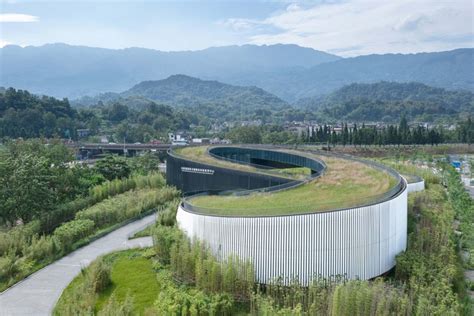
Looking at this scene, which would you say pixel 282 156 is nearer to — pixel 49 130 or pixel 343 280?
pixel 343 280

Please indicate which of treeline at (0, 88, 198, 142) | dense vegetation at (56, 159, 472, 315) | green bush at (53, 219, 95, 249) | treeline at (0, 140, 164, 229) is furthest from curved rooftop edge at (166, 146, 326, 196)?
treeline at (0, 88, 198, 142)

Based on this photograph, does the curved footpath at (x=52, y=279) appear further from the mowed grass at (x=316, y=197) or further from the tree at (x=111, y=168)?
the tree at (x=111, y=168)

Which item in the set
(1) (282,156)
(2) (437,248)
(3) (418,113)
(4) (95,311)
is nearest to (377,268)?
(2) (437,248)

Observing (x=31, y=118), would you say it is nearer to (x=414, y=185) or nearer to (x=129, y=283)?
(x=414, y=185)

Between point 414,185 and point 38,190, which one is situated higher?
point 38,190

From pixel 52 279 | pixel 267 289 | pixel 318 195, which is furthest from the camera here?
pixel 318 195

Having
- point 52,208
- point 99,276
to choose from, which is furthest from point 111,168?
point 99,276
